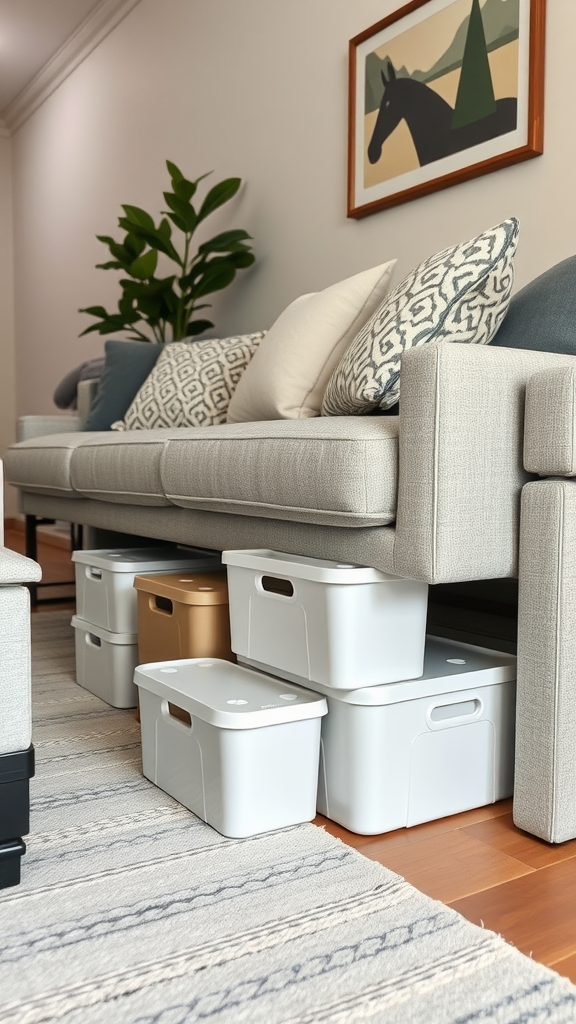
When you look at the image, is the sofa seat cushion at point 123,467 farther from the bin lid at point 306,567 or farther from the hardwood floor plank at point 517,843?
the hardwood floor plank at point 517,843

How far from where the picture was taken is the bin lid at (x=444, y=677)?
1.36 metres

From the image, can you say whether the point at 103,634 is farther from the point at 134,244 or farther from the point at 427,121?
the point at 134,244

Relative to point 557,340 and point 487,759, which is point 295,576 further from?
point 557,340

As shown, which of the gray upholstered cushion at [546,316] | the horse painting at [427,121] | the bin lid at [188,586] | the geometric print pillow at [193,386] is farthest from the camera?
the geometric print pillow at [193,386]

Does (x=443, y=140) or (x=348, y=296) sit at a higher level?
(x=443, y=140)

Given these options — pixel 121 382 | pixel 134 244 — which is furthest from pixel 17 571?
pixel 134 244

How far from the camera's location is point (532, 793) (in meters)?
1.35

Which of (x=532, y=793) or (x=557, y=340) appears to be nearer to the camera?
(x=532, y=793)

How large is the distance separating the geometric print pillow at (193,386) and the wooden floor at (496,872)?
1632 mm

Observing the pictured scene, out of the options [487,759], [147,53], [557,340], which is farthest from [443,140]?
[147,53]

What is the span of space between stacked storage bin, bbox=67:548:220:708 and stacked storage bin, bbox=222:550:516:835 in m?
0.65

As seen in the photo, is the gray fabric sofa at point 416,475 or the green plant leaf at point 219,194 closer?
the gray fabric sofa at point 416,475

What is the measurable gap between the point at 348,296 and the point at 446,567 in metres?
1.15

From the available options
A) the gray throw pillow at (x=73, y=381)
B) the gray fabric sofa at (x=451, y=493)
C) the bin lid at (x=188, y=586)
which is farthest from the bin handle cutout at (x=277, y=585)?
the gray throw pillow at (x=73, y=381)
